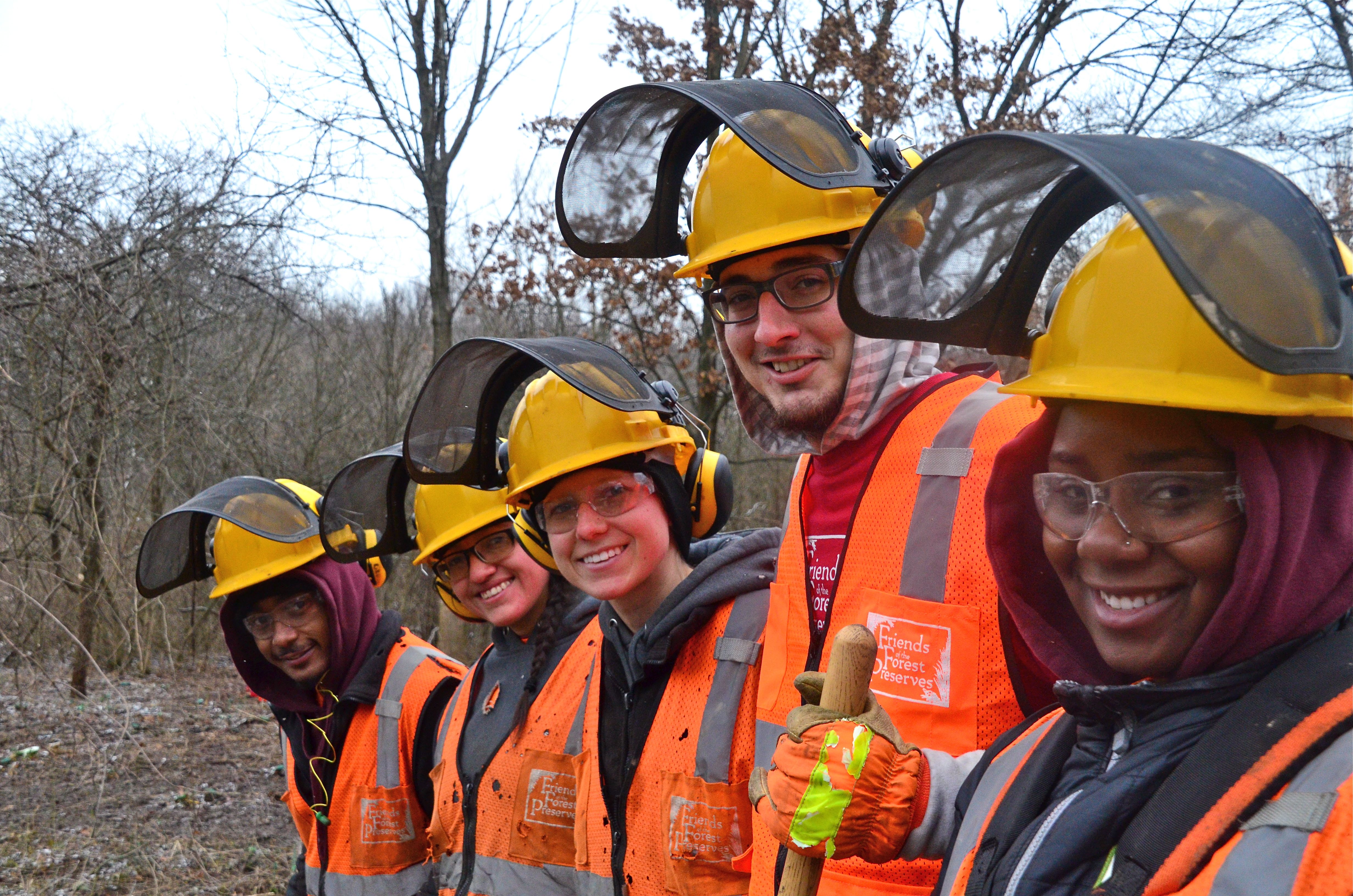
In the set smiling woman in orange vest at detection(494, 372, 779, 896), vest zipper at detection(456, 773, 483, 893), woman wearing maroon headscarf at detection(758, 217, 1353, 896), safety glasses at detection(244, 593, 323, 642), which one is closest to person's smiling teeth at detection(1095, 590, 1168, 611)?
woman wearing maroon headscarf at detection(758, 217, 1353, 896)

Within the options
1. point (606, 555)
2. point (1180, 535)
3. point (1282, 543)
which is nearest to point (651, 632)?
point (606, 555)

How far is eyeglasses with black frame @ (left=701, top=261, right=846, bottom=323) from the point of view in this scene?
8.71 feet

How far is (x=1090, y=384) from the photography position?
4.63ft

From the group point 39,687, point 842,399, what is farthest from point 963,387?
point 39,687

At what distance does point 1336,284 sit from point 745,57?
9.86 metres

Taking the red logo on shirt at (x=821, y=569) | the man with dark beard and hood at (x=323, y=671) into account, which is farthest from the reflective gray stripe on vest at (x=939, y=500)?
the man with dark beard and hood at (x=323, y=671)

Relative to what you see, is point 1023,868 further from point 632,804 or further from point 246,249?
point 246,249

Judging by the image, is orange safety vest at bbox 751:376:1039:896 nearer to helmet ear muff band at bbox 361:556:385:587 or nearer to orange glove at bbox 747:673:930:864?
orange glove at bbox 747:673:930:864

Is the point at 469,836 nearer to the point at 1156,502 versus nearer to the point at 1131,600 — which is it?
the point at 1131,600

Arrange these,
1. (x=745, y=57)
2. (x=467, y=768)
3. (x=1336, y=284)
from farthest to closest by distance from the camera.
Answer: (x=745, y=57)
(x=467, y=768)
(x=1336, y=284)

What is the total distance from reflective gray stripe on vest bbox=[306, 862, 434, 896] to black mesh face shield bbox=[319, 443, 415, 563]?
4.23ft

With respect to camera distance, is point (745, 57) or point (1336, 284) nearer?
point (1336, 284)

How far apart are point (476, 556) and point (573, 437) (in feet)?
3.39

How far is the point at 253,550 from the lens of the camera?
15.0 feet
